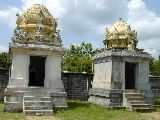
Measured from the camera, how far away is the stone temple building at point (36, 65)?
52.8ft

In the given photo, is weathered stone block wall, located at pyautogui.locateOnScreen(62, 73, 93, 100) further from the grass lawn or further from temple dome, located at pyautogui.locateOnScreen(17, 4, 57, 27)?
the grass lawn

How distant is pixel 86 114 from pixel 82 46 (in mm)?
29516

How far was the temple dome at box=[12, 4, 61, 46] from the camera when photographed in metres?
17.7

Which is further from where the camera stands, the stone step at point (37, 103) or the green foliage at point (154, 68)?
the green foliage at point (154, 68)

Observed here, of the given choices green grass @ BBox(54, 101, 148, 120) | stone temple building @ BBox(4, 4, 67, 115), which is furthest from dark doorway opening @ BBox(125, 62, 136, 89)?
stone temple building @ BBox(4, 4, 67, 115)

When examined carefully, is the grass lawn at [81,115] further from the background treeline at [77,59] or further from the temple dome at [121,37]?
the background treeline at [77,59]

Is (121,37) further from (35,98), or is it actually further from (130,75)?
(35,98)

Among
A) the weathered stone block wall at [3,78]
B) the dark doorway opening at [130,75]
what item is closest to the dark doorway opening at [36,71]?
the weathered stone block wall at [3,78]

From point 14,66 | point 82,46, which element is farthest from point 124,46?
point 82,46

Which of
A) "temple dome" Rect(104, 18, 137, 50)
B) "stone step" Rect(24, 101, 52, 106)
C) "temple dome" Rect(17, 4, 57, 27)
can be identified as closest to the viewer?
"stone step" Rect(24, 101, 52, 106)

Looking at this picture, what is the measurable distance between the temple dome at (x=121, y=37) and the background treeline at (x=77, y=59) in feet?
48.1

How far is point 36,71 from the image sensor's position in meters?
19.0

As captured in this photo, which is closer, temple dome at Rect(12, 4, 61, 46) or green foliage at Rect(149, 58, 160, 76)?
temple dome at Rect(12, 4, 61, 46)

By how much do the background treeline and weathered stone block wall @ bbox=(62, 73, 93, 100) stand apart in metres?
11.5
